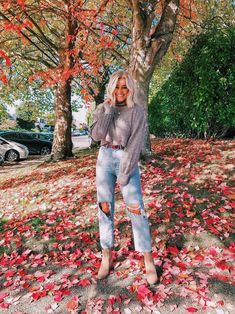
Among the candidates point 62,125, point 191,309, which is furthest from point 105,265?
point 62,125

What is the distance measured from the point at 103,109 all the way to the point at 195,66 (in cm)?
764

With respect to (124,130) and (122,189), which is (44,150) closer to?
(122,189)

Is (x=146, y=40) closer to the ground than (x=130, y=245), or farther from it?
farther from it

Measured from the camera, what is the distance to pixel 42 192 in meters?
8.52

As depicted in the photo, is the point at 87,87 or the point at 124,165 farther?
the point at 87,87

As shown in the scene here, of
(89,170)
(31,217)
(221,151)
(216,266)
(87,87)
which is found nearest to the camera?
(216,266)

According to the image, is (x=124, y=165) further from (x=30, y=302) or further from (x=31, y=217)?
(x=31, y=217)

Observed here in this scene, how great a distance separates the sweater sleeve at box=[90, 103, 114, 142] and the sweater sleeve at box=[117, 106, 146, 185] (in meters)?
0.28

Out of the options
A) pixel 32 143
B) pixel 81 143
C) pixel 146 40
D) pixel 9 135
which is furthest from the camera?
pixel 81 143

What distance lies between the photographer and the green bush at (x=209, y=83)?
9.81 m

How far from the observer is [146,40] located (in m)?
8.17

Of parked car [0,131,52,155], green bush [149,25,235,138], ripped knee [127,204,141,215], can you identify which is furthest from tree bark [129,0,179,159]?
parked car [0,131,52,155]

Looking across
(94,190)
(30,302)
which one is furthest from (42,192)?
(30,302)

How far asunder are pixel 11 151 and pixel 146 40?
13.7m
